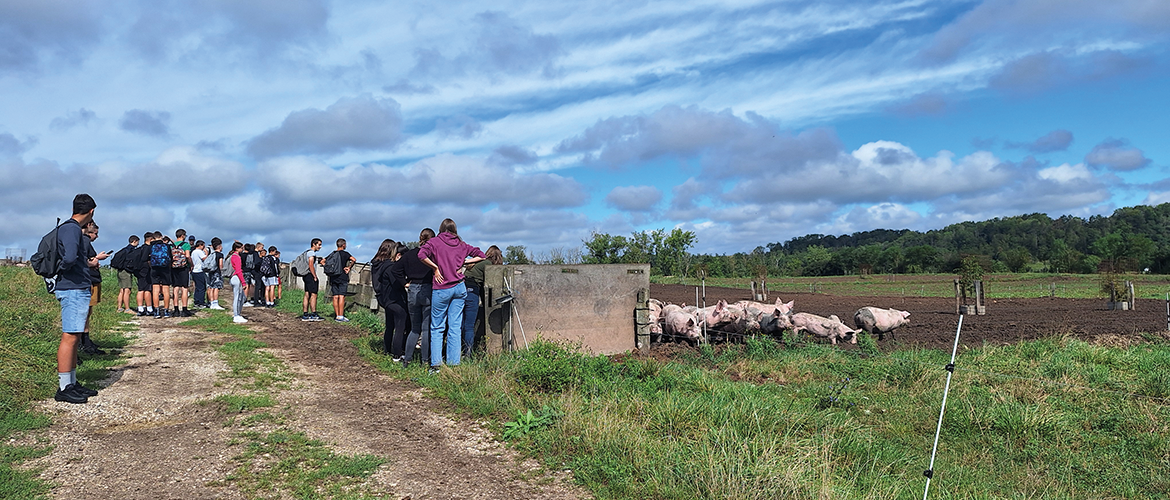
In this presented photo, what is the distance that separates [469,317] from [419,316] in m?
0.78

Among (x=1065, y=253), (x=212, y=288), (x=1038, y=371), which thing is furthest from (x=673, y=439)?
(x=1065, y=253)

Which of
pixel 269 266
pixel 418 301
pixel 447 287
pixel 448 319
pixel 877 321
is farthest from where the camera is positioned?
pixel 269 266

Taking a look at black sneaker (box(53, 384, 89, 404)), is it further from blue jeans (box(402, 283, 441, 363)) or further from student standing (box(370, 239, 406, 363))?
student standing (box(370, 239, 406, 363))

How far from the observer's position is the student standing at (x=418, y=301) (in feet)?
28.7

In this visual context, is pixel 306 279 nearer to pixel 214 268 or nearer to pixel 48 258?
pixel 214 268

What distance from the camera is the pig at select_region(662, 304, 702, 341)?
38.0ft

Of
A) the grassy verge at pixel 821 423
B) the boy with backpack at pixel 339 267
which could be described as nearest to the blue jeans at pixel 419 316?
the grassy verge at pixel 821 423

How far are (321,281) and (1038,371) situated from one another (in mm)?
21550

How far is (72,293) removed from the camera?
6.70m

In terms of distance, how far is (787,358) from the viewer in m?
9.70

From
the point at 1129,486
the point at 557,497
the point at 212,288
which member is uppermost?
the point at 212,288

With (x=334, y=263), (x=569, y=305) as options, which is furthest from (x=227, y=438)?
(x=334, y=263)

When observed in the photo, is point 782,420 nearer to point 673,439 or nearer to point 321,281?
point 673,439

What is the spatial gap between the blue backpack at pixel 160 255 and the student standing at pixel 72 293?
265 inches
